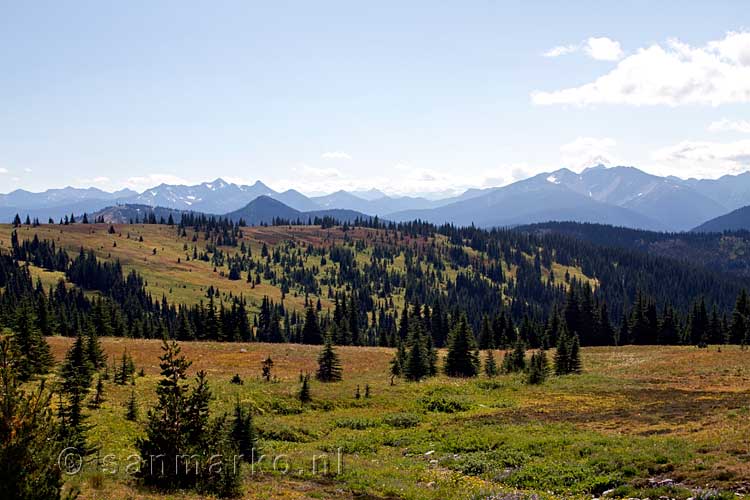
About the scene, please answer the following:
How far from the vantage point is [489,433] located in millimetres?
30203

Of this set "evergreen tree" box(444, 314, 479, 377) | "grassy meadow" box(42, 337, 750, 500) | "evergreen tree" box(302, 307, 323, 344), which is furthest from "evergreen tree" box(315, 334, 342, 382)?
"evergreen tree" box(302, 307, 323, 344)

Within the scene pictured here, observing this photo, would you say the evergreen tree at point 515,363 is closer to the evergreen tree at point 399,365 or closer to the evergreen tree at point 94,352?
the evergreen tree at point 399,365

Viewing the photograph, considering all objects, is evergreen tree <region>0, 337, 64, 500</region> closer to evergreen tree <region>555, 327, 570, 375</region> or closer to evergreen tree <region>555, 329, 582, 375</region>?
evergreen tree <region>555, 329, 582, 375</region>

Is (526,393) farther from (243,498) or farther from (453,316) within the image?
(453,316)

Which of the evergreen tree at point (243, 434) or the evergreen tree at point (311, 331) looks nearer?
the evergreen tree at point (243, 434)

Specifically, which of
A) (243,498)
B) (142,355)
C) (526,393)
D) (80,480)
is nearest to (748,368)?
(526,393)

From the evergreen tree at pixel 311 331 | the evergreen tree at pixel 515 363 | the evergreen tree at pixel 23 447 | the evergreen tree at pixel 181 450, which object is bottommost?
the evergreen tree at pixel 311 331

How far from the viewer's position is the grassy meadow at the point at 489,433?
755 inches

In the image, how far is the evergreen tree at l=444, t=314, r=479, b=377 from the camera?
65000 mm

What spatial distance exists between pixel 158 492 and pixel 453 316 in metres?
110

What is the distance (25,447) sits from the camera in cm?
1117

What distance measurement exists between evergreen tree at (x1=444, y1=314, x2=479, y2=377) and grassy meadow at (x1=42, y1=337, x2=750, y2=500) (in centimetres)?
503

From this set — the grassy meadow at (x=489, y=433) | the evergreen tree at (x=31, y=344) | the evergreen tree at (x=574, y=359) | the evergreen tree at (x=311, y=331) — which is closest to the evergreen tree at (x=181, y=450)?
the grassy meadow at (x=489, y=433)

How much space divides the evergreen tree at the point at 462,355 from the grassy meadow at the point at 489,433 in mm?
5026
